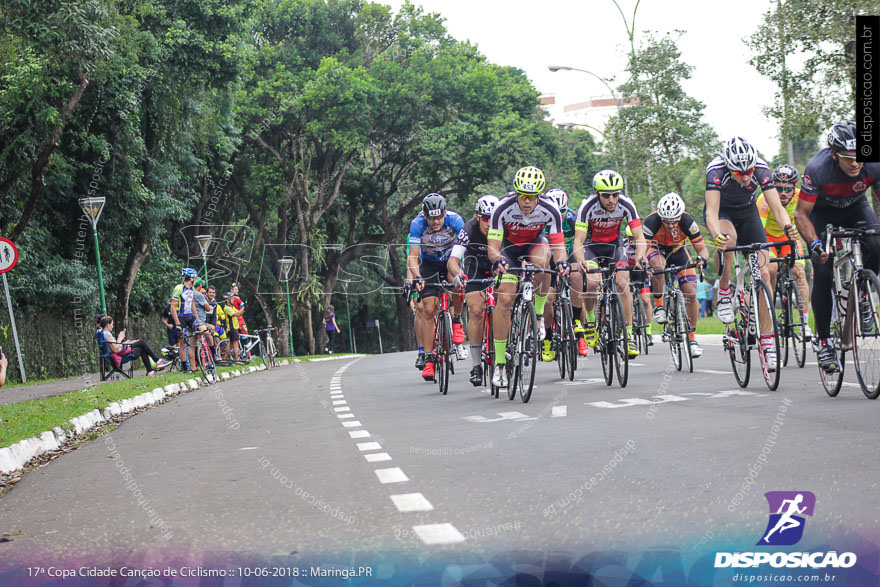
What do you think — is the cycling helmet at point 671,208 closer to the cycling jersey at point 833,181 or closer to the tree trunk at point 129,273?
the cycling jersey at point 833,181

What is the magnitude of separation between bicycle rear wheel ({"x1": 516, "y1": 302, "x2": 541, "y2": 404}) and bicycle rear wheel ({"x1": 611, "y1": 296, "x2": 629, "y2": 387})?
3.59 feet

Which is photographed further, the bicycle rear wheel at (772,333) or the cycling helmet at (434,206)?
the cycling helmet at (434,206)

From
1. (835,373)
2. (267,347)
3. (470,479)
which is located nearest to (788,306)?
(835,373)

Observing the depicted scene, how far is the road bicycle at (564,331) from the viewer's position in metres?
13.2

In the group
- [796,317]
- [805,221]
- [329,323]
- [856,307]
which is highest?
[805,221]

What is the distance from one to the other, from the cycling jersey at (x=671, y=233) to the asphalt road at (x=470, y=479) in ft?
11.1

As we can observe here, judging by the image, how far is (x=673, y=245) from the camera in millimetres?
14992

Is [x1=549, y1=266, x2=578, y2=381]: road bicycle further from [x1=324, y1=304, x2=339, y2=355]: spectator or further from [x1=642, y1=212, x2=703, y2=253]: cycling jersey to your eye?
[x1=324, y1=304, x2=339, y2=355]: spectator

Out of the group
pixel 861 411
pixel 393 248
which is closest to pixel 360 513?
pixel 861 411

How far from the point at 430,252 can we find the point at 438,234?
316 millimetres

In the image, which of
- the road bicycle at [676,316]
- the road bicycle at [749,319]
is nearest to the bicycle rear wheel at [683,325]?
the road bicycle at [676,316]

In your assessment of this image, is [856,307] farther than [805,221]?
No

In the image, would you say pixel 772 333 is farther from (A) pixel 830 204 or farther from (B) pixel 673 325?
(B) pixel 673 325

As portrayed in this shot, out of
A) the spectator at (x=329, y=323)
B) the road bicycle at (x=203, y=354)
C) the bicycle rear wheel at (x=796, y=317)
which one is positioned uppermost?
the bicycle rear wheel at (x=796, y=317)
